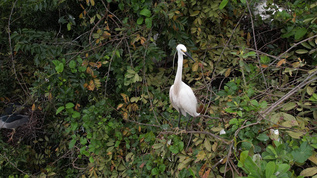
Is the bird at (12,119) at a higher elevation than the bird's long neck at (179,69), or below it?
below

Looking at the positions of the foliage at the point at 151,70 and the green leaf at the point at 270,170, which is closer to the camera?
the green leaf at the point at 270,170

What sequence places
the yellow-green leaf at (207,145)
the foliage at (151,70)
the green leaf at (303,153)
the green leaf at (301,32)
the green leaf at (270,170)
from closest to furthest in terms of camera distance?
the green leaf at (270,170)
the green leaf at (303,153)
the yellow-green leaf at (207,145)
the foliage at (151,70)
the green leaf at (301,32)

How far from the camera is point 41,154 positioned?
2838 mm

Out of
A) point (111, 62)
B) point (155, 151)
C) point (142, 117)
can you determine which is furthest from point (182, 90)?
point (111, 62)

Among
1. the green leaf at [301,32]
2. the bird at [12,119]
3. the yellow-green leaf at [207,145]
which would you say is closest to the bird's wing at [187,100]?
the yellow-green leaf at [207,145]

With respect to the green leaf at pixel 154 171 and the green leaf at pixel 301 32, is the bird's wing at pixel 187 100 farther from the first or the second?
the green leaf at pixel 301 32

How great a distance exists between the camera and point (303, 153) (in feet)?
2.94

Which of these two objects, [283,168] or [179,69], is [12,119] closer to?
[179,69]

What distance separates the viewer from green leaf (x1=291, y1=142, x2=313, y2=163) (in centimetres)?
89

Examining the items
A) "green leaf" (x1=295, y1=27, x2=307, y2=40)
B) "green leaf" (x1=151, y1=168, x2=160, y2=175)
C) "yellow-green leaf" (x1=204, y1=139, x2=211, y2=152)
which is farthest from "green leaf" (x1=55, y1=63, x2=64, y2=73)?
"green leaf" (x1=295, y1=27, x2=307, y2=40)

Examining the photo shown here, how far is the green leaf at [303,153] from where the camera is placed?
886mm

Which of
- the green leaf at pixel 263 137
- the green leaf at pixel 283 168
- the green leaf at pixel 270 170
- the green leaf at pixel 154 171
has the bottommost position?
the green leaf at pixel 154 171

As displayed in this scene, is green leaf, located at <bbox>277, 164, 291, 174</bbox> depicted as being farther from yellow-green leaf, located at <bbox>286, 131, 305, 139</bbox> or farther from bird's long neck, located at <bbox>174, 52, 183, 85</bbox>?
bird's long neck, located at <bbox>174, 52, 183, 85</bbox>

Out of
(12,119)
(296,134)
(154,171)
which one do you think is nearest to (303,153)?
(296,134)
